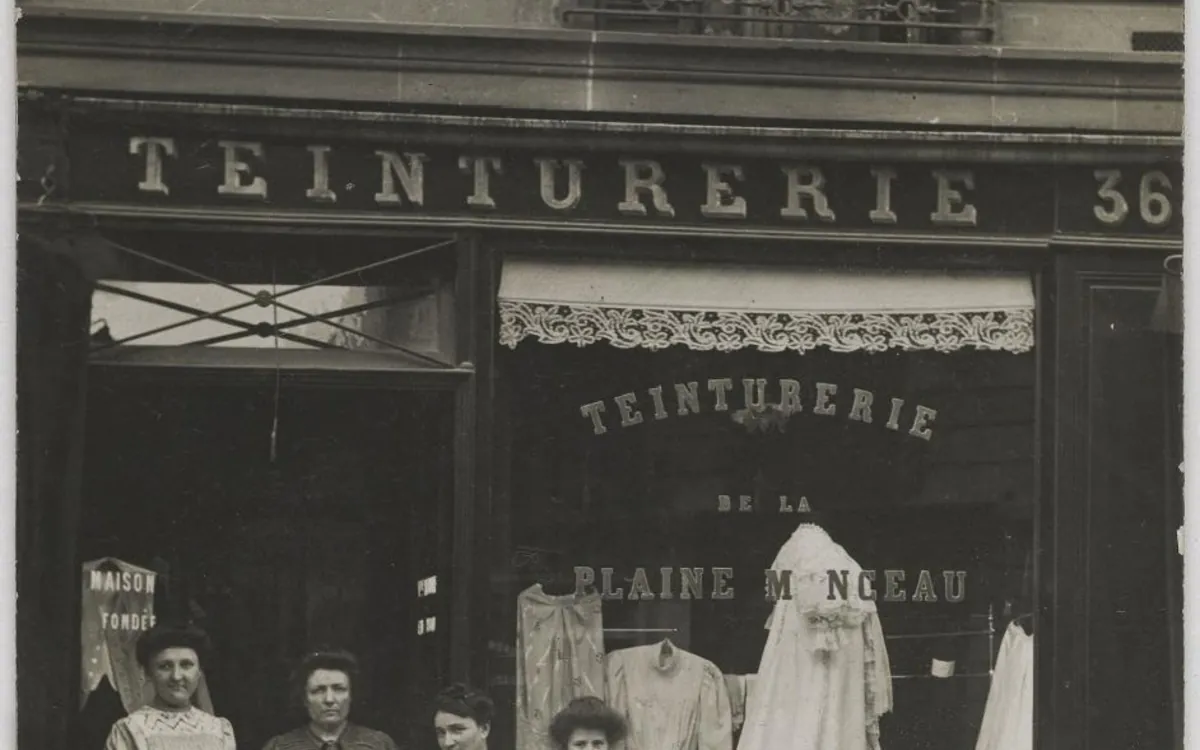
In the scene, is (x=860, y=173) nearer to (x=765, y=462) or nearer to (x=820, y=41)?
(x=820, y=41)

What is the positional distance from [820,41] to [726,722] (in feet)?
7.96

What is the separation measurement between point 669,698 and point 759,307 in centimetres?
142

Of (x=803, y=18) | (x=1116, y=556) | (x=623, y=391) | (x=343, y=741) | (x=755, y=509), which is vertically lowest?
(x=343, y=741)

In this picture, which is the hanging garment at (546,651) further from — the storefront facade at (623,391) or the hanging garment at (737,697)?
the hanging garment at (737,697)

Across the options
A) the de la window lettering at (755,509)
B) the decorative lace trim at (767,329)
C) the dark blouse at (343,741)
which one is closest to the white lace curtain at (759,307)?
the decorative lace trim at (767,329)

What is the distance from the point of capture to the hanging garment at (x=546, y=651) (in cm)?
804

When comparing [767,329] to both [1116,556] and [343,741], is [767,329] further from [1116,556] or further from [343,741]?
[343,741]

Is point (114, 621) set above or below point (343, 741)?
above

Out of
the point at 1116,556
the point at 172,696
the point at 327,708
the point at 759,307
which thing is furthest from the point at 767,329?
the point at 172,696

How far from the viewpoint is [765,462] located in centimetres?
816

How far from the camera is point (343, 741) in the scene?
798 centimetres

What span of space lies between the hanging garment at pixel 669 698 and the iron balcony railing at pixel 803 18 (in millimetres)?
2184

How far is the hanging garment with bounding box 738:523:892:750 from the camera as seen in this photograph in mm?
8156

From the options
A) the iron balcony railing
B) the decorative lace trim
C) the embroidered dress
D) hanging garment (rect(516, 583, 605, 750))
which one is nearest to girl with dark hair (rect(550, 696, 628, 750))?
hanging garment (rect(516, 583, 605, 750))
